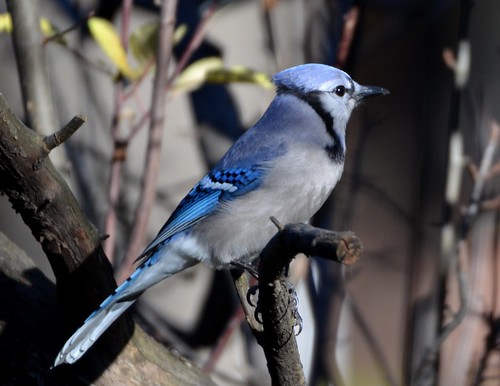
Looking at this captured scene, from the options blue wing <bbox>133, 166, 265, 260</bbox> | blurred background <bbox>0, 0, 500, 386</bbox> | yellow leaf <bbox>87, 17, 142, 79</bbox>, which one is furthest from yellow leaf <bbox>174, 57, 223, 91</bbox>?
blue wing <bbox>133, 166, 265, 260</bbox>

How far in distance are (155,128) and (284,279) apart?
1167mm

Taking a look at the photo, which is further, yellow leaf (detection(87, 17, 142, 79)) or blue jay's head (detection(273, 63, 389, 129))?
yellow leaf (detection(87, 17, 142, 79))

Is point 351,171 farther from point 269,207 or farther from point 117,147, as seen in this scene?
point 269,207

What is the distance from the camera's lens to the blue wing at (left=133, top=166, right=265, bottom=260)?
2369mm

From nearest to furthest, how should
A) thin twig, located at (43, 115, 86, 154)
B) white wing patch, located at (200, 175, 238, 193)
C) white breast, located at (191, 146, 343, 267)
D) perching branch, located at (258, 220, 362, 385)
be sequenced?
perching branch, located at (258, 220, 362, 385)
thin twig, located at (43, 115, 86, 154)
white breast, located at (191, 146, 343, 267)
white wing patch, located at (200, 175, 238, 193)

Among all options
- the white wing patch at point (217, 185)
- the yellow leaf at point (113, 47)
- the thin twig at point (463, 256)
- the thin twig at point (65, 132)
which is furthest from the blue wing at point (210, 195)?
the thin twig at point (463, 256)

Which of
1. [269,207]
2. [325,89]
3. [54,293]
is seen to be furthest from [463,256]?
A: [54,293]

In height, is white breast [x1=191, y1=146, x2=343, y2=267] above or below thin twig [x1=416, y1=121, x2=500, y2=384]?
above

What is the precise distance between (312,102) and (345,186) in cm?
116


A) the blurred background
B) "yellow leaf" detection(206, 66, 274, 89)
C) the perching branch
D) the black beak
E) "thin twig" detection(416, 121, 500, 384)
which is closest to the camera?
the perching branch

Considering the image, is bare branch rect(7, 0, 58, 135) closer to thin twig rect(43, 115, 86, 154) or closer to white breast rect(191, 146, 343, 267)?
white breast rect(191, 146, 343, 267)

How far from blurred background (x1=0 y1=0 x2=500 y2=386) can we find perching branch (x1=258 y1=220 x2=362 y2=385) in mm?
1337

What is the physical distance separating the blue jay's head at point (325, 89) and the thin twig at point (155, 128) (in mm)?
428

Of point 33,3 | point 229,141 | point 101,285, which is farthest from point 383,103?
point 101,285
